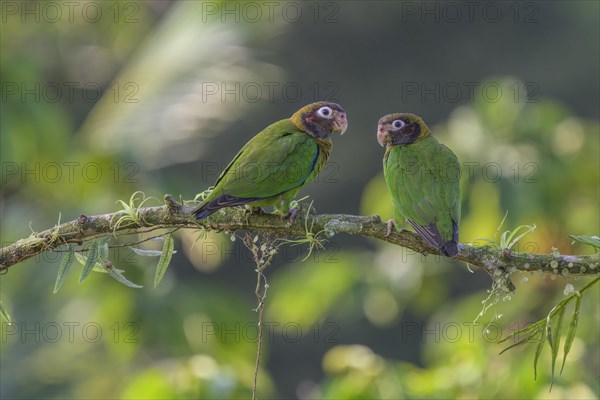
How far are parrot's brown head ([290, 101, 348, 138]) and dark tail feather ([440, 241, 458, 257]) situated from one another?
1349 millimetres

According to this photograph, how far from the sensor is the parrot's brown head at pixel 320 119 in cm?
563

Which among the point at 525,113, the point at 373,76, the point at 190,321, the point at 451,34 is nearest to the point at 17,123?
the point at 190,321

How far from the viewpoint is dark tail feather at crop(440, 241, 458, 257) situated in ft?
14.4

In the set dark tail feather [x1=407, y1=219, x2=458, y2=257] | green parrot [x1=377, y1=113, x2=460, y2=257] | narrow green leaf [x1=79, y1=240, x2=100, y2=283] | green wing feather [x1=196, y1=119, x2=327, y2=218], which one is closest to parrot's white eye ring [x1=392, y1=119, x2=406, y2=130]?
green parrot [x1=377, y1=113, x2=460, y2=257]

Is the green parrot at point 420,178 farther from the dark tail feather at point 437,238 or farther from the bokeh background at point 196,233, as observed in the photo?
the bokeh background at point 196,233

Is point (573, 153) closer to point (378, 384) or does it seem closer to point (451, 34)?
point (378, 384)

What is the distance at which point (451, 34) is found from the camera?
82.7ft

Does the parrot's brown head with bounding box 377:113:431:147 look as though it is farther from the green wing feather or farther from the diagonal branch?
the diagonal branch

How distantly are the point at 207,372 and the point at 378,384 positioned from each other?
1.22m

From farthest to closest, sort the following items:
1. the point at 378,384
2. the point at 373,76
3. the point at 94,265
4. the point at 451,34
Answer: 1. the point at 451,34
2. the point at 373,76
3. the point at 378,384
4. the point at 94,265

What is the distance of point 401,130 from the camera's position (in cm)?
586

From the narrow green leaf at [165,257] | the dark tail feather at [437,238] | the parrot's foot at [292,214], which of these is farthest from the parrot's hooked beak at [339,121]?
the narrow green leaf at [165,257]

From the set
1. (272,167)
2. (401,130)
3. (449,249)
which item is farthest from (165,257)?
(401,130)

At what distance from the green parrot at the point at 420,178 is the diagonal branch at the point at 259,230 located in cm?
53
